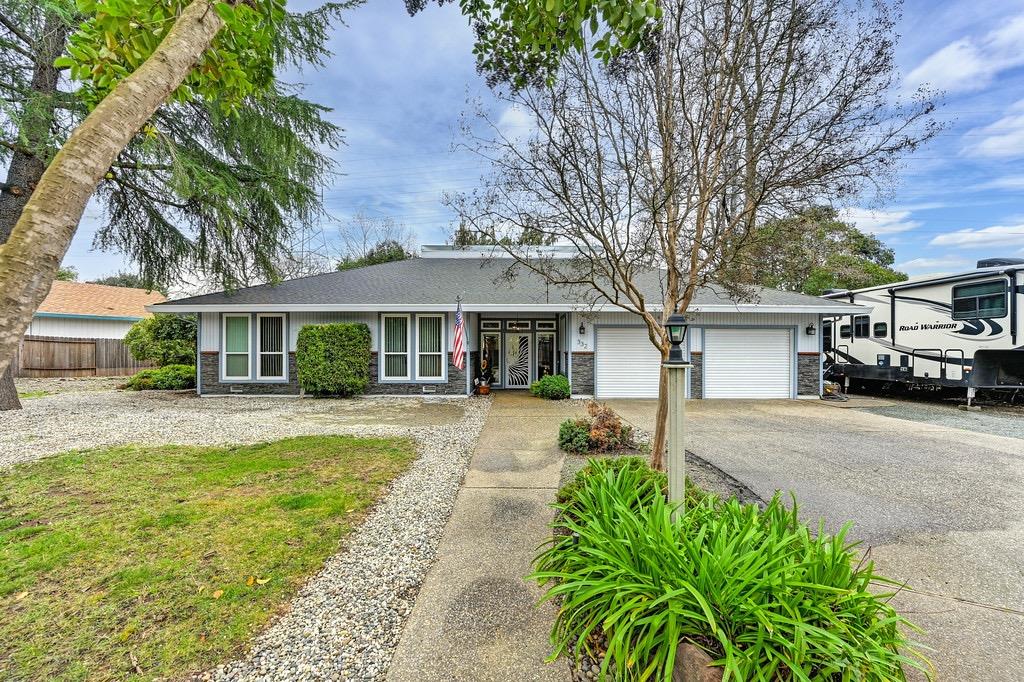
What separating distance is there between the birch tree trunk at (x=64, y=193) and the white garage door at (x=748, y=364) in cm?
1233

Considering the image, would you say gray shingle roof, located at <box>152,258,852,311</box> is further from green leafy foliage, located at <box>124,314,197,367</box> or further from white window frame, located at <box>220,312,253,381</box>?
green leafy foliage, located at <box>124,314,197,367</box>

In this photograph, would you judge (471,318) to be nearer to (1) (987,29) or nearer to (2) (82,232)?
(2) (82,232)

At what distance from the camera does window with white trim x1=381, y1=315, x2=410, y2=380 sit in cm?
1181

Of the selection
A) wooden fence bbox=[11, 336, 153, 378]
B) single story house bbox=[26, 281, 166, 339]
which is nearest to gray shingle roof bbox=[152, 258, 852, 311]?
wooden fence bbox=[11, 336, 153, 378]

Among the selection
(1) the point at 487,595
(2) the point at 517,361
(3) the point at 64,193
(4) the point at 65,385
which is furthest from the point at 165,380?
(3) the point at 64,193

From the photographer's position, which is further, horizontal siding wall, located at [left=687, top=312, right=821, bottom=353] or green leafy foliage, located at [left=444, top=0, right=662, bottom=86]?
horizontal siding wall, located at [left=687, top=312, right=821, bottom=353]

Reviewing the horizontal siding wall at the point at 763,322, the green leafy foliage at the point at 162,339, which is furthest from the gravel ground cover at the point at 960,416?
the green leafy foliage at the point at 162,339

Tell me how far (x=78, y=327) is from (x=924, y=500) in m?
28.9

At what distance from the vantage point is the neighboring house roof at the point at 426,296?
11.1m

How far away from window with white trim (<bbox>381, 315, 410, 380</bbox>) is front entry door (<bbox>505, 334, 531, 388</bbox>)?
11.6 feet

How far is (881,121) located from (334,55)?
437 inches

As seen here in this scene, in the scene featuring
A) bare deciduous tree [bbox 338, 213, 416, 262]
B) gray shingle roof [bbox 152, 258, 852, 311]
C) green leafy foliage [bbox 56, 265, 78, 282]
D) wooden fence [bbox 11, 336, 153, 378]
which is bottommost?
wooden fence [bbox 11, 336, 153, 378]

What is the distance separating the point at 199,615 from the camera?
2447 millimetres

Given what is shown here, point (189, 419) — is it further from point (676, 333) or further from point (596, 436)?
point (676, 333)
